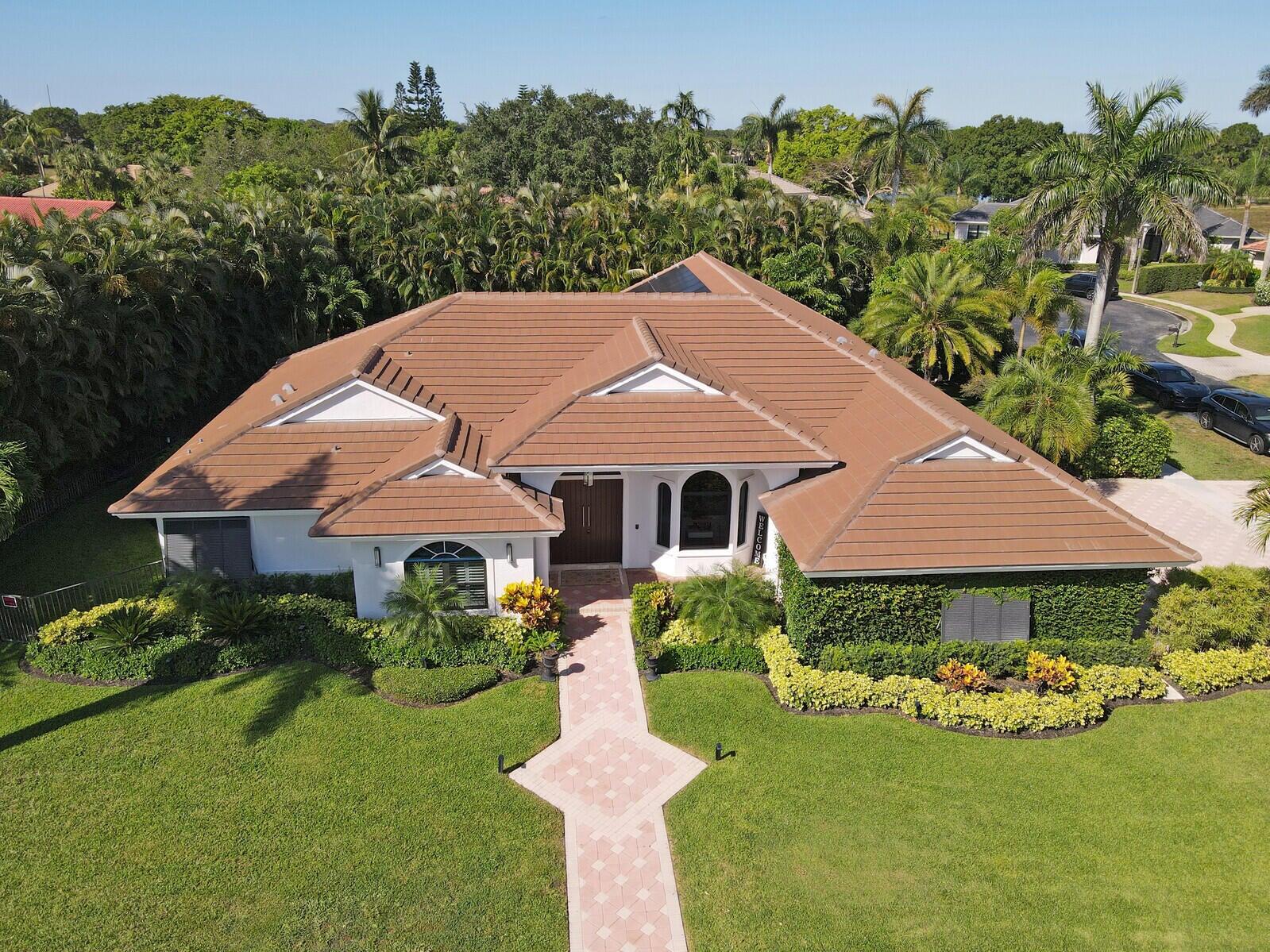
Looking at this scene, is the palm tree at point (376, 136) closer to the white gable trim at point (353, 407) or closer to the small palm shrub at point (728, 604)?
the white gable trim at point (353, 407)

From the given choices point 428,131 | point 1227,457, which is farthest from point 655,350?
point 428,131

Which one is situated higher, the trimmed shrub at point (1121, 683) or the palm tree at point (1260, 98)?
the palm tree at point (1260, 98)

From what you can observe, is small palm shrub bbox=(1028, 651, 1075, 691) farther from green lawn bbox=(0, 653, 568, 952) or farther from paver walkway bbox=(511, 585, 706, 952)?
green lawn bbox=(0, 653, 568, 952)

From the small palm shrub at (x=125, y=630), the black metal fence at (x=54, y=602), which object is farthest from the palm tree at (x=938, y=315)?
the black metal fence at (x=54, y=602)

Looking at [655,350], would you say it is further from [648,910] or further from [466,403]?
[648,910]

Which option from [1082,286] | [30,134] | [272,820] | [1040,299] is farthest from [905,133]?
[30,134]

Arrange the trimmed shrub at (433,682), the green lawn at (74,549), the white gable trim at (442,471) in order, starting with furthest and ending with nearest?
the green lawn at (74,549) < the white gable trim at (442,471) < the trimmed shrub at (433,682)
